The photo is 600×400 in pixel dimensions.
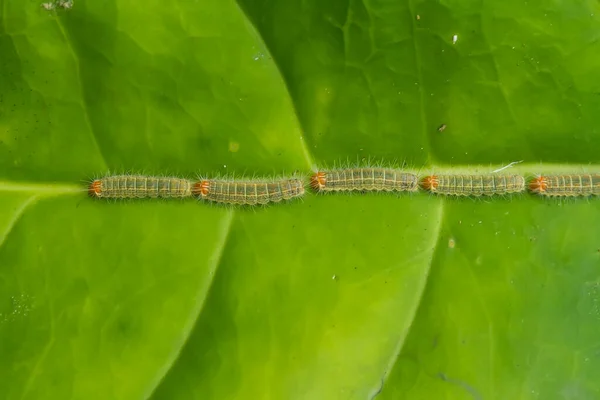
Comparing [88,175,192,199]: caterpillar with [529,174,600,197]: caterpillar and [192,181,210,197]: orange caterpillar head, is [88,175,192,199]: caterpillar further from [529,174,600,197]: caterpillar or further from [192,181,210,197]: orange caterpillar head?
[529,174,600,197]: caterpillar

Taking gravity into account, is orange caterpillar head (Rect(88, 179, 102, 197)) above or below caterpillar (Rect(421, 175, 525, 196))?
above

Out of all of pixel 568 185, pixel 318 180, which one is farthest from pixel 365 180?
pixel 568 185

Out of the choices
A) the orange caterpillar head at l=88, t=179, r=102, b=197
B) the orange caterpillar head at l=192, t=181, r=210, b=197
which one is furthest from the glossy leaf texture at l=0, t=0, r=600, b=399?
the orange caterpillar head at l=192, t=181, r=210, b=197

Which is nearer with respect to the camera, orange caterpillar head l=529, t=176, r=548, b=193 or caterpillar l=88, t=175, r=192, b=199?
caterpillar l=88, t=175, r=192, b=199

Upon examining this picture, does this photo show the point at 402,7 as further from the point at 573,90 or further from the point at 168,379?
the point at 168,379

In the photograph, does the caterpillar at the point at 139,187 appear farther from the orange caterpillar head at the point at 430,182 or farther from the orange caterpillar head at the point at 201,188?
the orange caterpillar head at the point at 430,182

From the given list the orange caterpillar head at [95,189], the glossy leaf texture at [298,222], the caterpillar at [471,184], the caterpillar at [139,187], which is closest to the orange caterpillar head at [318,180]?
the glossy leaf texture at [298,222]
